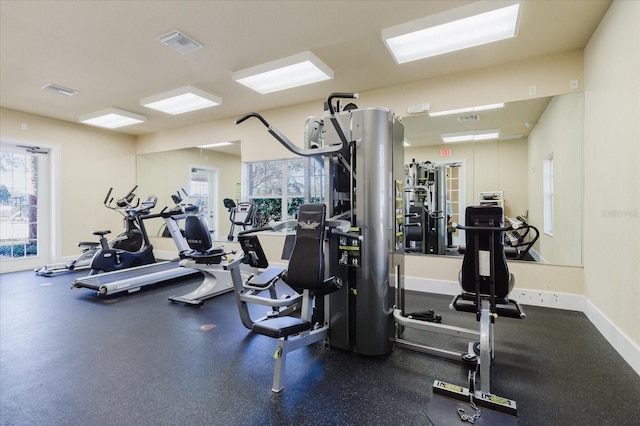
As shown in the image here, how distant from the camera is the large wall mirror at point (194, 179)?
22.1ft

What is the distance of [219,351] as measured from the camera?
2.59m

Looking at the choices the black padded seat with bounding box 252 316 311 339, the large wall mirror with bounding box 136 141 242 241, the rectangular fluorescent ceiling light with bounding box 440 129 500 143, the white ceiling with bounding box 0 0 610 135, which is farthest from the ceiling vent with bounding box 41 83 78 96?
the rectangular fluorescent ceiling light with bounding box 440 129 500 143

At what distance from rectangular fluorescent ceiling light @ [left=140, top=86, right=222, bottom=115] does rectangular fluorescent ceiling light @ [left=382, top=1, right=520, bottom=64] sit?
287 cm

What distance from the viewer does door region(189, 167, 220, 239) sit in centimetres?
703

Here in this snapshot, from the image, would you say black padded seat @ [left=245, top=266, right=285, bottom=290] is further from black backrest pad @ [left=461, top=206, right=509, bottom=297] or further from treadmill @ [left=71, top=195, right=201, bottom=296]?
treadmill @ [left=71, top=195, right=201, bottom=296]

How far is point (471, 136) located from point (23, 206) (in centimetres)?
798

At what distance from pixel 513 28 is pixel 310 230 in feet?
8.76

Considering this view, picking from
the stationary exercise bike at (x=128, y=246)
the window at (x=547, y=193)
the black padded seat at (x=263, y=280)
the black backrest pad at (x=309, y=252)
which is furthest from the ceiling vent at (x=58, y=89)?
the window at (x=547, y=193)

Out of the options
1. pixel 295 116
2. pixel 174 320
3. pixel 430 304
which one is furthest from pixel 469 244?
pixel 295 116

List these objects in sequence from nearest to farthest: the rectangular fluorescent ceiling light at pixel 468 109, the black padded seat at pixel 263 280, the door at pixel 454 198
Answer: the black padded seat at pixel 263 280 < the rectangular fluorescent ceiling light at pixel 468 109 < the door at pixel 454 198

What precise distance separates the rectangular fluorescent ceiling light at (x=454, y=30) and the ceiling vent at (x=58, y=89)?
4.74 meters

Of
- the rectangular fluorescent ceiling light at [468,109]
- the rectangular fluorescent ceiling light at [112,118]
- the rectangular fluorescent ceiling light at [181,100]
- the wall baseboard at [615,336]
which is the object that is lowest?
the wall baseboard at [615,336]

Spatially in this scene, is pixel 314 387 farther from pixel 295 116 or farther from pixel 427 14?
pixel 295 116

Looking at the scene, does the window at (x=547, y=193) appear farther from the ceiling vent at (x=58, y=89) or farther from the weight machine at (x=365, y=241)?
the ceiling vent at (x=58, y=89)
